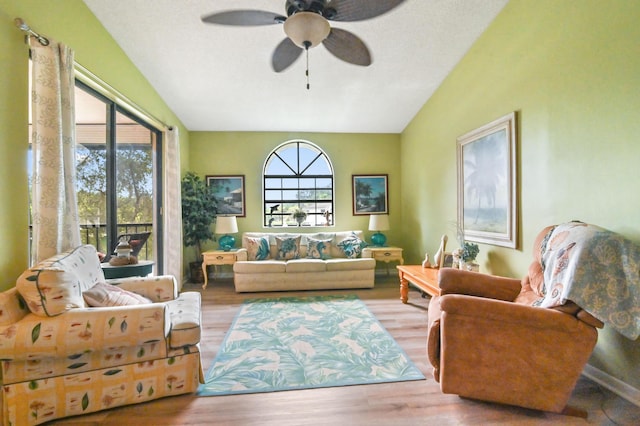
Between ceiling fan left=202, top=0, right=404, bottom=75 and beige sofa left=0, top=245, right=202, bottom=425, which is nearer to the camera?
beige sofa left=0, top=245, right=202, bottom=425

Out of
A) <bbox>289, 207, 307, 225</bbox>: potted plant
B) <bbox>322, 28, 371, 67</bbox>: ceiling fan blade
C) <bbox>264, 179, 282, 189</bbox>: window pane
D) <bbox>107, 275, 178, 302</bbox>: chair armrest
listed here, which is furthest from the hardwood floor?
<bbox>264, 179, 282, 189</bbox>: window pane

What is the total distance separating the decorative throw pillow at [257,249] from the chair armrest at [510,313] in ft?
10.8

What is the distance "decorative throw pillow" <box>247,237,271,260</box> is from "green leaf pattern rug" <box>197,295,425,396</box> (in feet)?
3.93

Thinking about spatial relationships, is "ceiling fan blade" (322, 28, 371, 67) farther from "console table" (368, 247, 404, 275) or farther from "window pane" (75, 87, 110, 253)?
"console table" (368, 247, 404, 275)

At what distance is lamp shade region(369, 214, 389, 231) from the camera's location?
4918 millimetres

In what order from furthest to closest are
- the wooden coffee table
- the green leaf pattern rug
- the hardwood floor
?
the wooden coffee table, the green leaf pattern rug, the hardwood floor

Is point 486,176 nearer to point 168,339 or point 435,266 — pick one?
point 435,266

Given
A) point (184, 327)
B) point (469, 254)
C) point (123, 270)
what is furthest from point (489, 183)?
point (123, 270)

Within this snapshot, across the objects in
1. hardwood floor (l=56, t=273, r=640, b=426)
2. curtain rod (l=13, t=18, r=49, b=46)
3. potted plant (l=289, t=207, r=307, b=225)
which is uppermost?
curtain rod (l=13, t=18, r=49, b=46)

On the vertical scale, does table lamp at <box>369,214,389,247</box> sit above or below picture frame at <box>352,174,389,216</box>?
below

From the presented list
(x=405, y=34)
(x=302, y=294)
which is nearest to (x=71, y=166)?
(x=302, y=294)

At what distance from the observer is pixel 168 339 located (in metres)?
1.85

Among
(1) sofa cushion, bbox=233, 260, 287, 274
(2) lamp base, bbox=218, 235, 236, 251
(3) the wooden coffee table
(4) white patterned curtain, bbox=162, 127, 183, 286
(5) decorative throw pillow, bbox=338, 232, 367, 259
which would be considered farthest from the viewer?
(2) lamp base, bbox=218, 235, 236, 251

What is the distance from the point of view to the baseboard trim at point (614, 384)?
1745mm
